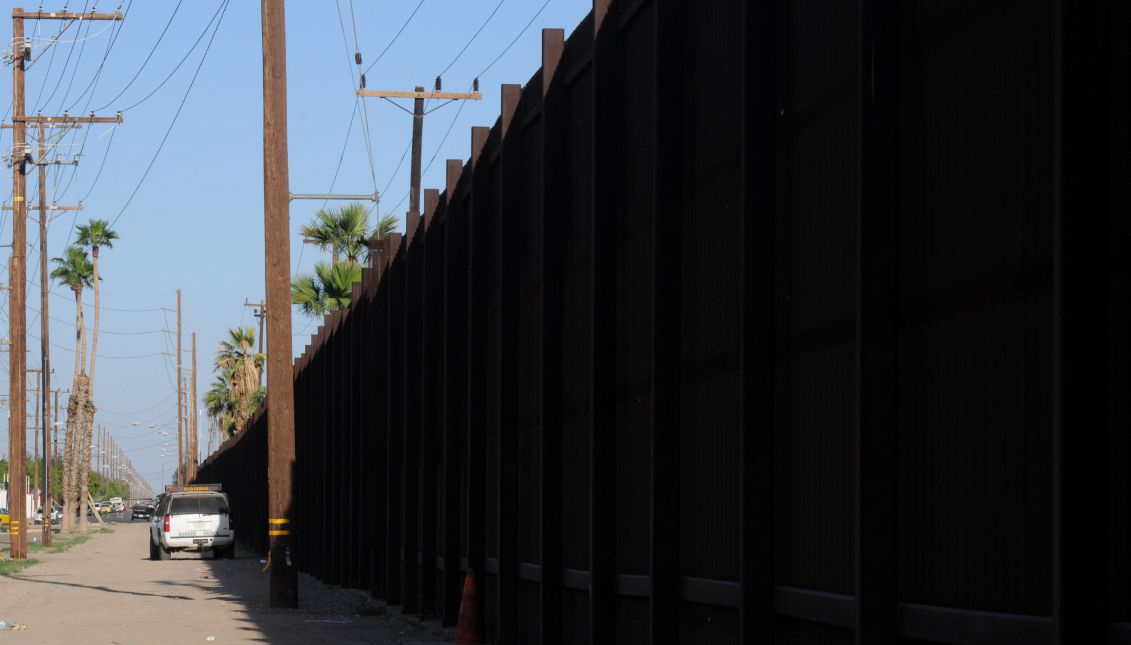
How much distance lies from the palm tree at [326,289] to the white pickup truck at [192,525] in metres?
9.39

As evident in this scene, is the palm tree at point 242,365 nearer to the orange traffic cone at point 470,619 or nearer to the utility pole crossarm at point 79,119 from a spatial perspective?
the utility pole crossarm at point 79,119

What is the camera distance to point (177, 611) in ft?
70.5

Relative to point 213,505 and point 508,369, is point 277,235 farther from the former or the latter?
point 213,505

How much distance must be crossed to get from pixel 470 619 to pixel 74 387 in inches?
Result: 2929

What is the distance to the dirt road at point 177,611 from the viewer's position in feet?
57.0

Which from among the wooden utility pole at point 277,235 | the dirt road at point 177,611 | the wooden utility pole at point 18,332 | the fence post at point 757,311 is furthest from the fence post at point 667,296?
the wooden utility pole at point 18,332

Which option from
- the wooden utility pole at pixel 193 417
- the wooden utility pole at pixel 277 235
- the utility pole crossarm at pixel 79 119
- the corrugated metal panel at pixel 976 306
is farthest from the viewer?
the wooden utility pole at pixel 193 417

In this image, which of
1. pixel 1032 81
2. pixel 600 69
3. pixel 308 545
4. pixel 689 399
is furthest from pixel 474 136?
pixel 308 545

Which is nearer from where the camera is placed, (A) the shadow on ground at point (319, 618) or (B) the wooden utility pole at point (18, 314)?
(A) the shadow on ground at point (319, 618)

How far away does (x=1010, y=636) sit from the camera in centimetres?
579

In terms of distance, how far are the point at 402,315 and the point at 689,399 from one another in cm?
1323

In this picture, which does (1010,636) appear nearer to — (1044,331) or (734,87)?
(1044,331)

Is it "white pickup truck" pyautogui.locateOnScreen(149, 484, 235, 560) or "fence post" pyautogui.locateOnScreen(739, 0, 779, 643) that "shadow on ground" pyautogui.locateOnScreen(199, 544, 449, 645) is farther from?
"white pickup truck" pyautogui.locateOnScreen(149, 484, 235, 560)

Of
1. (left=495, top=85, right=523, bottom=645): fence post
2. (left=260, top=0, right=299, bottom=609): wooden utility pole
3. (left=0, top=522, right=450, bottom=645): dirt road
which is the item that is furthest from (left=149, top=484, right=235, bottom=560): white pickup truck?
(left=495, top=85, right=523, bottom=645): fence post
